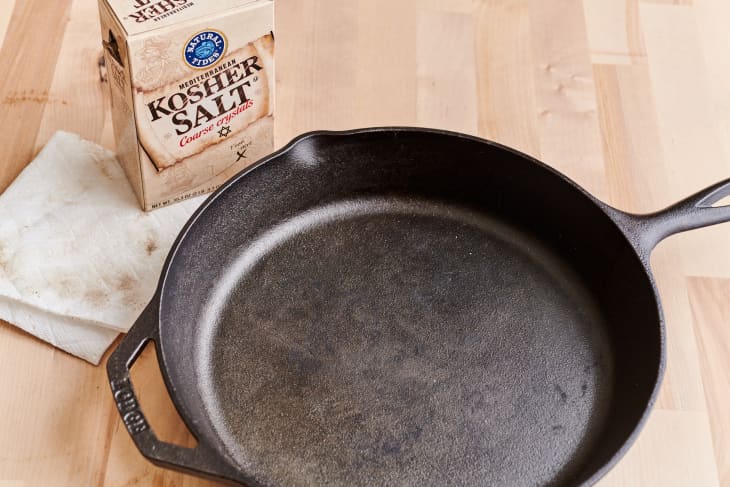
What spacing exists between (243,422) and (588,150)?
585 millimetres

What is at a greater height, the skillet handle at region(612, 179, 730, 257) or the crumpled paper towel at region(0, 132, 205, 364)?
the skillet handle at region(612, 179, 730, 257)

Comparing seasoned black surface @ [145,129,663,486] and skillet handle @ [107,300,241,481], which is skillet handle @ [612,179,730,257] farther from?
skillet handle @ [107,300,241,481]

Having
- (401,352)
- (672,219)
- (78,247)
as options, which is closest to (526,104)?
(672,219)

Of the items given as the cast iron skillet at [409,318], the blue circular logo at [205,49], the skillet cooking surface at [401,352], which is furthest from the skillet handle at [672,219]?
the blue circular logo at [205,49]

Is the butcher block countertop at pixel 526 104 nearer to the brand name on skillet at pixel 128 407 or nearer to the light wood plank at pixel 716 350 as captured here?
the light wood plank at pixel 716 350

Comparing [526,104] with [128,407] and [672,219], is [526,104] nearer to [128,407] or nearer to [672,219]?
[672,219]

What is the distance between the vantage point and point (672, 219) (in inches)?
36.4

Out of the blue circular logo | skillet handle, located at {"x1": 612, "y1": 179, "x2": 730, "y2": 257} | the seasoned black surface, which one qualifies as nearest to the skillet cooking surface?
the seasoned black surface

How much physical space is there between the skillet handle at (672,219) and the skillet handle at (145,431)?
1.58 feet

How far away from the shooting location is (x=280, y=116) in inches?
45.3

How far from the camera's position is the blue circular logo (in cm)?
90

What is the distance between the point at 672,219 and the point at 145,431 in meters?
0.57

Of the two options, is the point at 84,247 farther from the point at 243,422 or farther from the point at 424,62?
the point at 424,62

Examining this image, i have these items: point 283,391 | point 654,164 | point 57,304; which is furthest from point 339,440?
point 654,164
